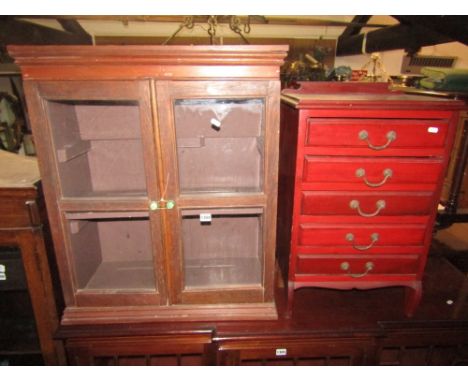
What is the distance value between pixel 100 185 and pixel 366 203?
1190mm

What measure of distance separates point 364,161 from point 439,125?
0.28 metres

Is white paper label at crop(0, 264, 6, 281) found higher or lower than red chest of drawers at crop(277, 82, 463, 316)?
lower

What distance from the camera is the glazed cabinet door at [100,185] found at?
976mm

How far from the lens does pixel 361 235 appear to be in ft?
3.76

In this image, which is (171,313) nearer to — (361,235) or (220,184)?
(220,184)

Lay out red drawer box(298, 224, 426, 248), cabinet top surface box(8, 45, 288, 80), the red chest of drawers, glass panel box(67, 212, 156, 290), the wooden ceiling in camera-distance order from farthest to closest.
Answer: the wooden ceiling < glass panel box(67, 212, 156, 290) < red drawer box(298, 224, 426, 248) < the red chest of drawers < cabinet top surface box(8, 45, 288, 80)

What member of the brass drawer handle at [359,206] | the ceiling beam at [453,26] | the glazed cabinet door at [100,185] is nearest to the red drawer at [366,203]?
the brass drawer handle at [359,206]

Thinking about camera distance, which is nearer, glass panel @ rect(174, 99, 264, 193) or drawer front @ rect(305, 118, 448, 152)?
drawer front @ rect(305, 118, 448, 152)

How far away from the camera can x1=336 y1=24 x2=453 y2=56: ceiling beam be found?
2.60 metres

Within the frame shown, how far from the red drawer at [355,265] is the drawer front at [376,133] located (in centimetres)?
45

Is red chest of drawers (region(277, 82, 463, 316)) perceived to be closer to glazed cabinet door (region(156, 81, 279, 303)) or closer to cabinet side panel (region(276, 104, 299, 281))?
cabinet side panel (region(276, 104, 299, 281))

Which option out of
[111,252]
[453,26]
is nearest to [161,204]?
[111,252]

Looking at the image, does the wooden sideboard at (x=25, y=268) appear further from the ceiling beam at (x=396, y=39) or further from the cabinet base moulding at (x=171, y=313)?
the ceiling beam at (x=396, y=39)

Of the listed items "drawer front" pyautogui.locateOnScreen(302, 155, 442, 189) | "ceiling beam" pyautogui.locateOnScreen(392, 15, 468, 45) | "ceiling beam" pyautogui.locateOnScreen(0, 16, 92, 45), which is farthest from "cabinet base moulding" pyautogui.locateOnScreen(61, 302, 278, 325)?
"ceiling beam" pyautogui.locateOnScreen(0, 16, 92, 45)
